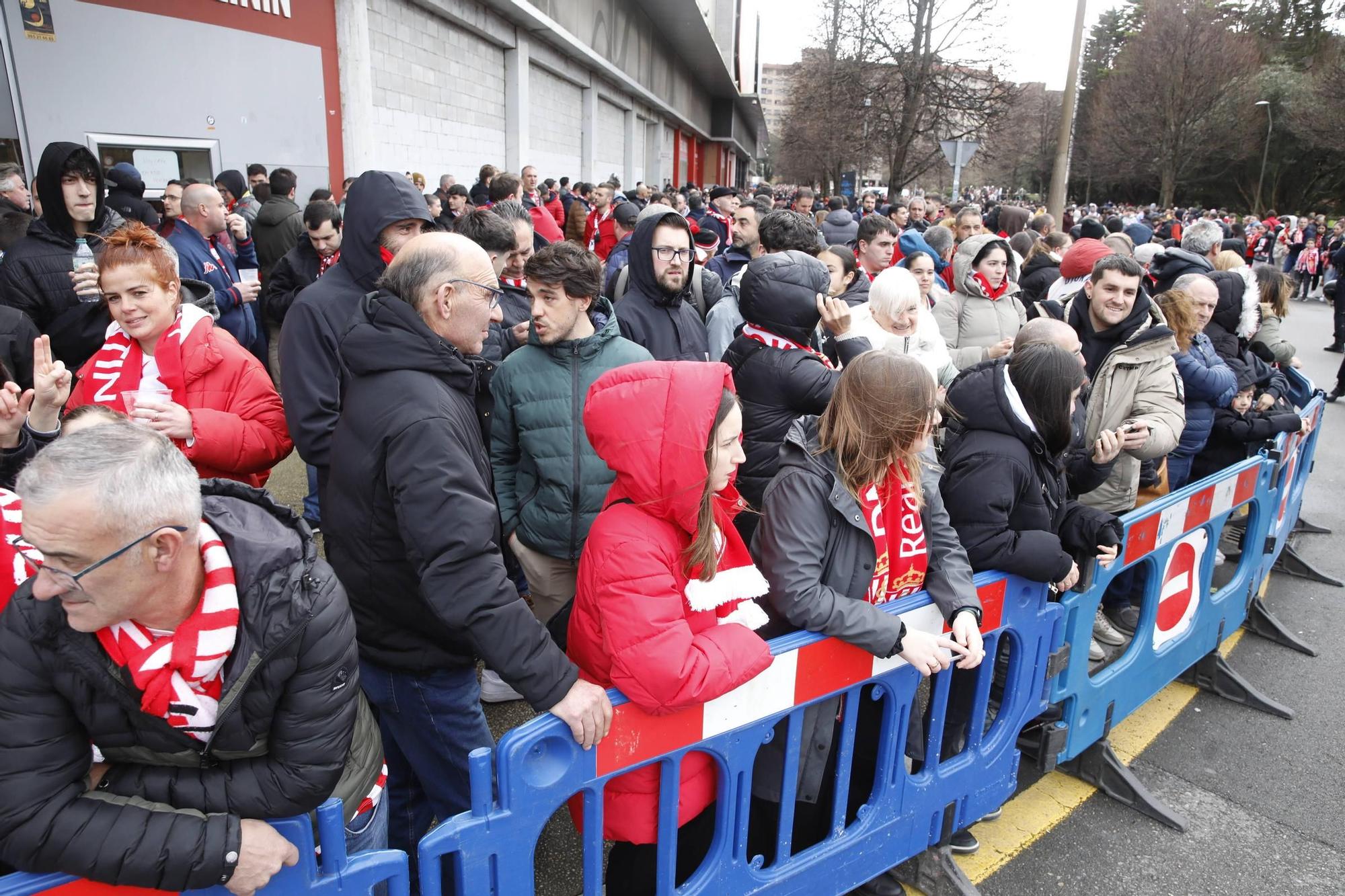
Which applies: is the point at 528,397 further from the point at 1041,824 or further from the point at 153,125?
the point at 153,125

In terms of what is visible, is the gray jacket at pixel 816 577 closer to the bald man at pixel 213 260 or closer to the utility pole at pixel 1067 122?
the bald man at pixel 213 260

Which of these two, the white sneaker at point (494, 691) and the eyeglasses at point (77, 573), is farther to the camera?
the white sneaker at point (494, 691)

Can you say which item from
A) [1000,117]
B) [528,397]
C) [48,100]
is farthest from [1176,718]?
[1000,117]

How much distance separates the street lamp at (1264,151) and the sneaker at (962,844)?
1835 inches

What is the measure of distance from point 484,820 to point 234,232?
6.38 metres

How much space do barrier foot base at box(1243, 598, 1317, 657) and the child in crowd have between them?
0.84 metres

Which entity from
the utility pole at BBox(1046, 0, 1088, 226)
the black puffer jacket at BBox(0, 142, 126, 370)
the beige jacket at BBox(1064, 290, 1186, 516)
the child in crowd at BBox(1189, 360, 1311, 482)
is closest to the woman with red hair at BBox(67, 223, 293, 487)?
the black puffer jacket at BBox(0, 142, 126, 370)

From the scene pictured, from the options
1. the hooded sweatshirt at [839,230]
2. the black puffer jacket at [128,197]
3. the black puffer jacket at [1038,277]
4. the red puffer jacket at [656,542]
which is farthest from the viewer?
the hooded sweatshirt at [839,230]

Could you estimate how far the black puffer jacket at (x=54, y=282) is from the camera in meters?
3.87

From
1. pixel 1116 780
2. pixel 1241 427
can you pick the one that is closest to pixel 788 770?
pixel 1116 780

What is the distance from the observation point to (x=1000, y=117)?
975 inches

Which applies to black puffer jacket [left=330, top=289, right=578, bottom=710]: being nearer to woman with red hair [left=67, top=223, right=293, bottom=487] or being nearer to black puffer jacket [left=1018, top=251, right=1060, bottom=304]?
woman with red hair [left=67, top=223, right=293, bottom=487]

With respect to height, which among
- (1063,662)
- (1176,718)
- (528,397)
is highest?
(528,397)

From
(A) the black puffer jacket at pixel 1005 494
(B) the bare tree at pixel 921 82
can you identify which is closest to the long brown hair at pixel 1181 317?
(A) the black puffer jacket at pixel 1005 494
